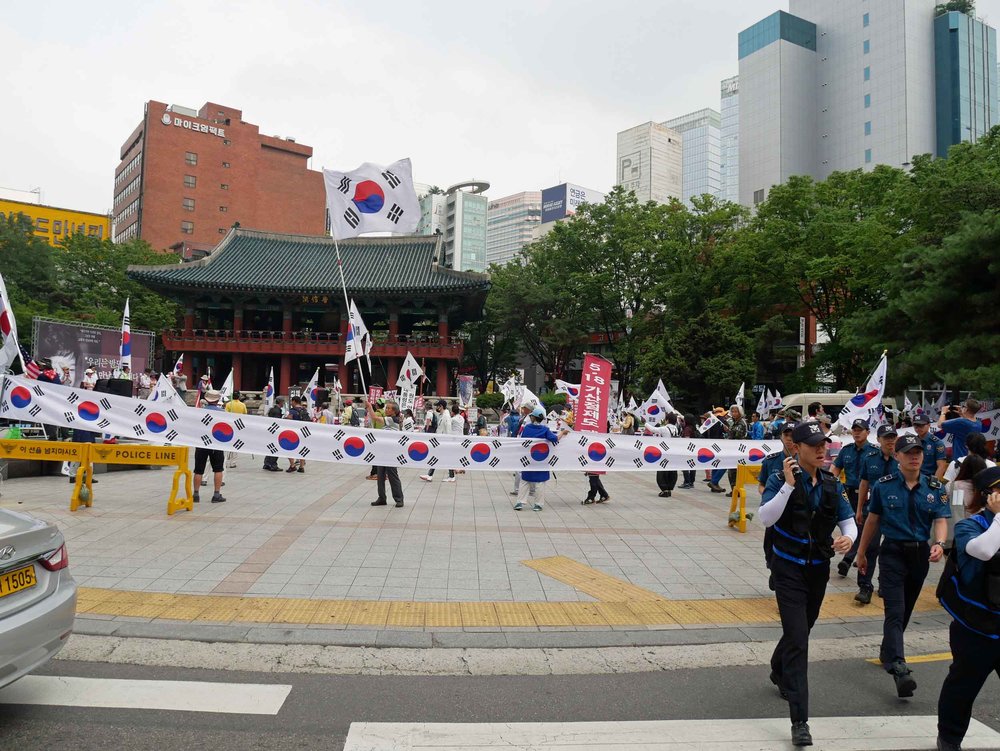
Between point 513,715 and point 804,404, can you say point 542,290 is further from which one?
point 513,715

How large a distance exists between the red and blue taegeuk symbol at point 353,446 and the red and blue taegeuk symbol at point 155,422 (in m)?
2.79

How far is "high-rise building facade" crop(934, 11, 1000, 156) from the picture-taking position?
217ft

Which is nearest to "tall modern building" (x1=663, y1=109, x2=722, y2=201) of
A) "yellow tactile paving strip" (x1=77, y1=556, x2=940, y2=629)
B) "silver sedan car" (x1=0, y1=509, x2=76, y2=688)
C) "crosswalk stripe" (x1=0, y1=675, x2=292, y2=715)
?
"yellow tactile paving strip" (x1=77, y1=556, x2=940, y2=629)

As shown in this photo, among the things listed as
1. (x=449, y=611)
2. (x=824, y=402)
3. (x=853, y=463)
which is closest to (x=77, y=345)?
(x=449, y=611)

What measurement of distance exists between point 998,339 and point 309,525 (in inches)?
580

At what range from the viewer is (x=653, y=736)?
382 centimetres

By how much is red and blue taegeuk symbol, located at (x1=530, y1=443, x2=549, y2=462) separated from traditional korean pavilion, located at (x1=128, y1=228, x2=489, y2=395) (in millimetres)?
29861

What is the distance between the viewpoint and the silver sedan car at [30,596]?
11.4ft

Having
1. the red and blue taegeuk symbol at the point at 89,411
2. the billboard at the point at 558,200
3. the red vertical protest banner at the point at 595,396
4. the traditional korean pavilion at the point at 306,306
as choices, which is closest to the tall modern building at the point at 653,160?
the billboard at the point at 558,200

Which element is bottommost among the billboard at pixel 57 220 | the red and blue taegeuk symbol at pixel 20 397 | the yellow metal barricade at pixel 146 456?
the yellow metal barricade at pixel 146 456

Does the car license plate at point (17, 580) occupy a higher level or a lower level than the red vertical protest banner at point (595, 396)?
lower

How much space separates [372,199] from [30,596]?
14819mm

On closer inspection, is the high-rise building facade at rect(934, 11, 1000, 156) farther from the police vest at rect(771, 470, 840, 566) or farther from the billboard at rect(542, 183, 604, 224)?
the police vest at rect(771, 470, 840, 566)

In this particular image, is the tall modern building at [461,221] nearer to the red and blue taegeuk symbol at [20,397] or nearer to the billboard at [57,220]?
the billboard at [57,220]
